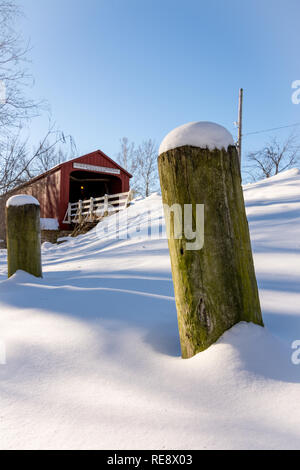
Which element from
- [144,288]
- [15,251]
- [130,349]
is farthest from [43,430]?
[15,251]

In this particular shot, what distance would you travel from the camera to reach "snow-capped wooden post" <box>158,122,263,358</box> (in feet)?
5.44

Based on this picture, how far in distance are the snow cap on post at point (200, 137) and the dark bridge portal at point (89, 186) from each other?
64.8 feet

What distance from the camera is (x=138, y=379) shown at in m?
1.50

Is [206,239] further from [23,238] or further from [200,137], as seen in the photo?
[23,238]

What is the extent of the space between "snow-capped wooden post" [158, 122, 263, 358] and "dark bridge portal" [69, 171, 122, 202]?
19809 millimetres

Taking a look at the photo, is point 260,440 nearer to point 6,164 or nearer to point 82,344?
point 82,344

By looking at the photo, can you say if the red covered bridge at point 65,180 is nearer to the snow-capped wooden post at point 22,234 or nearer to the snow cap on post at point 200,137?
the snow-capped wooden post at point 22,234

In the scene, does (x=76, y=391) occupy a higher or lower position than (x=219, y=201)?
lower

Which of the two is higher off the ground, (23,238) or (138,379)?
(23,238)

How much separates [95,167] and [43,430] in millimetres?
18279

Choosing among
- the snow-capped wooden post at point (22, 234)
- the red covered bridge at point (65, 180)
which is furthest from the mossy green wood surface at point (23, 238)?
the red covered bridge at point (65, 180)

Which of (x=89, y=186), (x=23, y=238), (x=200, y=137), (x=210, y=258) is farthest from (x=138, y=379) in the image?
Answer: (x=89, y=186)

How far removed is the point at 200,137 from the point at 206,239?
A: 23.3 inches

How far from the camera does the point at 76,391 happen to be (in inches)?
56.6
